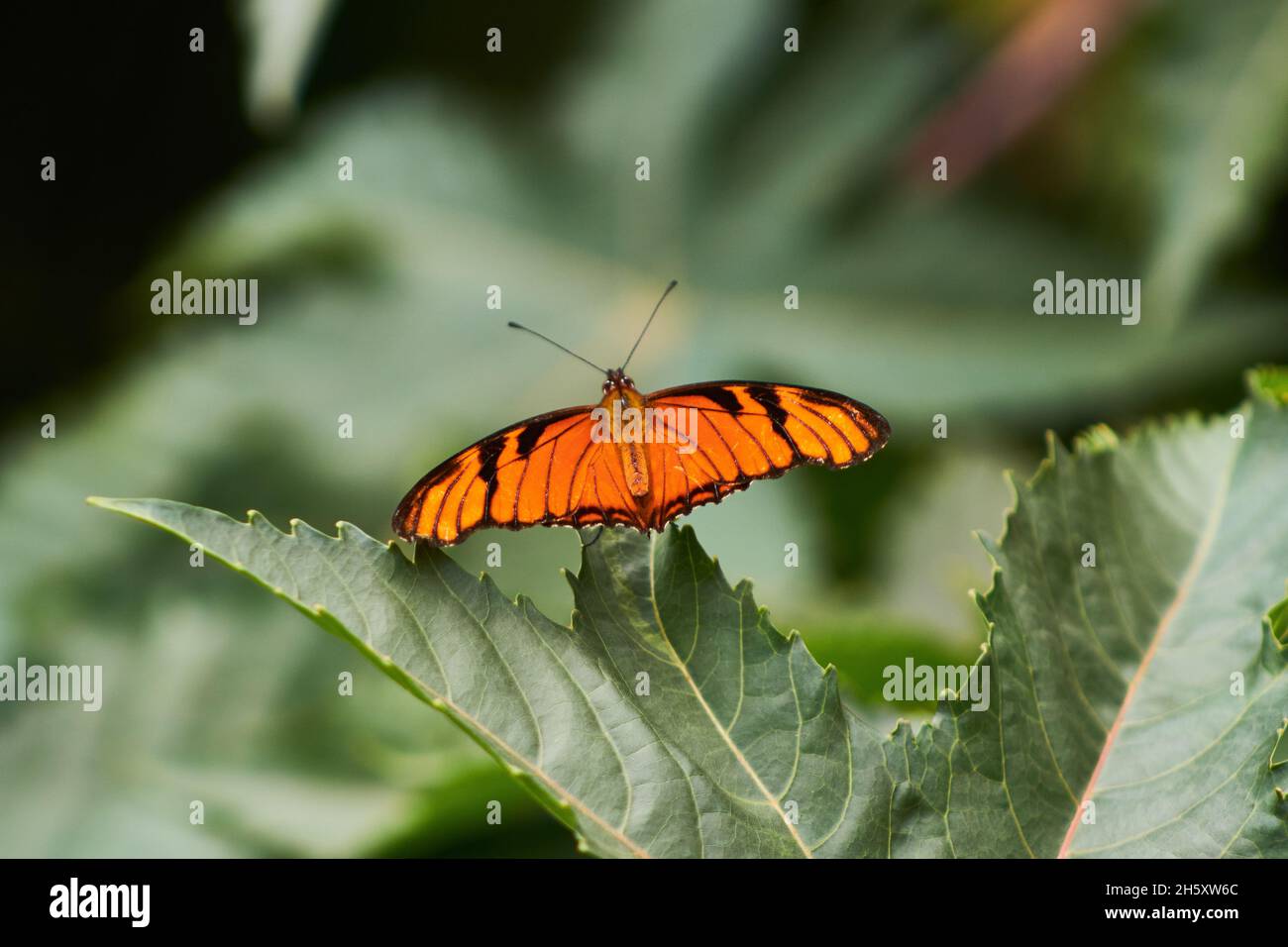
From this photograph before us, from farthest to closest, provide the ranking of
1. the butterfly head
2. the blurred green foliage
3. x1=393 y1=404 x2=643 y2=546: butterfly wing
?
the blurred green foliage, the butterfly head, x1=393 y1=404 x2=643 y2=546: butterfly wing

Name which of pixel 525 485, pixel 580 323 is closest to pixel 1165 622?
pixel 525 485

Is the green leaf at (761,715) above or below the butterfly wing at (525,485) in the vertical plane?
below

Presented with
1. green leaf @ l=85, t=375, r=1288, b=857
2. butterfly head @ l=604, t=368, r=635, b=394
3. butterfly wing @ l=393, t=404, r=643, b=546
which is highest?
butterfly head @ l=604, t=368, r=635, b=394

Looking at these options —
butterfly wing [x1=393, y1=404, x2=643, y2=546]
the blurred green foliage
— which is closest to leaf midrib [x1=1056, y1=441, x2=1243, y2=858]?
butterfly wing [x1=393, y1=404, x2=643, y2=546]

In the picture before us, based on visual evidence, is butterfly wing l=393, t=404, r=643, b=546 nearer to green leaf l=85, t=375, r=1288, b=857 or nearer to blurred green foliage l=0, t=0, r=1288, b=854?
green leaf l=85, t=375, r=1288, b=857

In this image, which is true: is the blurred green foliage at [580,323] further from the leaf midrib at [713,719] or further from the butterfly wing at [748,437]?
the leaf midrib at [713,719]

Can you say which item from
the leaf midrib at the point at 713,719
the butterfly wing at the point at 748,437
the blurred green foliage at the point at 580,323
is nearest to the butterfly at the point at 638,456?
the butterfly wing at the point at 748,437

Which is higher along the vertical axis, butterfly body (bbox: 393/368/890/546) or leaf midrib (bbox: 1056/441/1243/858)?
butterfly body (bbox: 393/368/890/546)

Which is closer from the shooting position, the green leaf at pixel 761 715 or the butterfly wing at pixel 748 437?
the green leaf at pixel 761 715

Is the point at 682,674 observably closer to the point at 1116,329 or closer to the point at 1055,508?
the point at 1055,508
